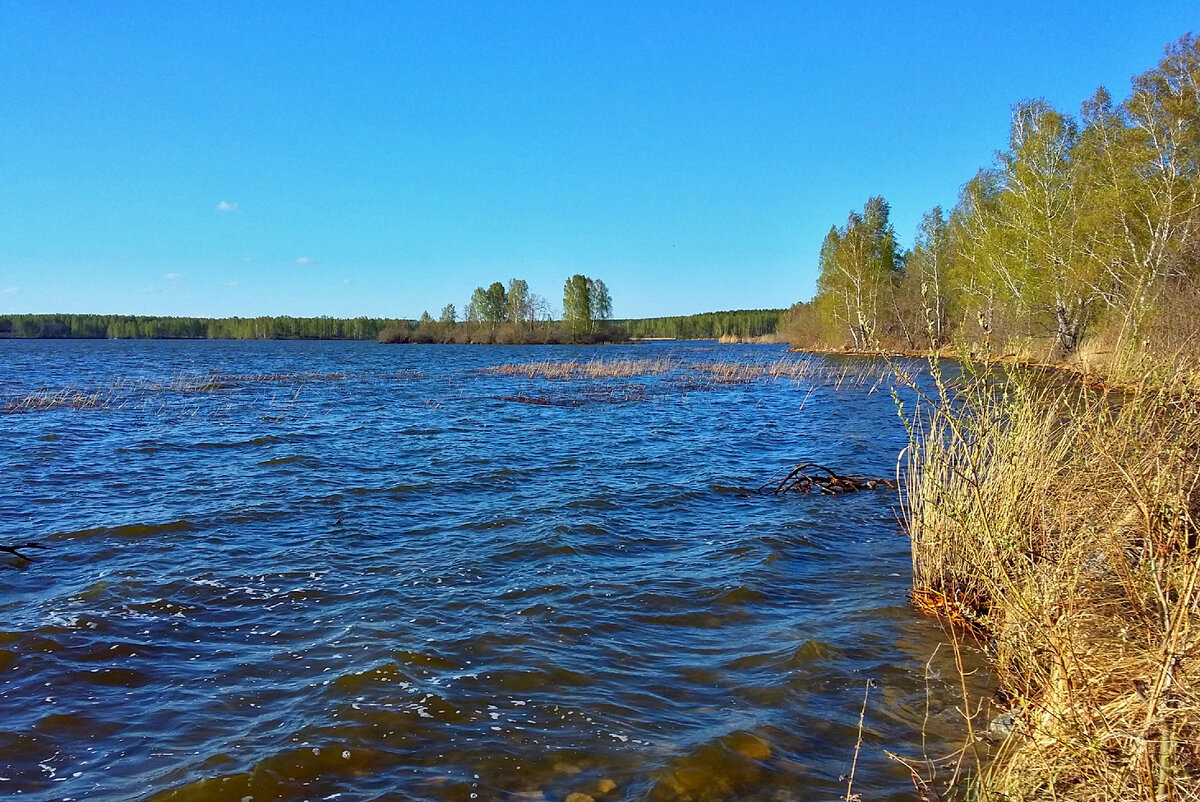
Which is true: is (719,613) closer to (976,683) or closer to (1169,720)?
(976,683)

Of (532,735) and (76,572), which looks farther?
(76,572)

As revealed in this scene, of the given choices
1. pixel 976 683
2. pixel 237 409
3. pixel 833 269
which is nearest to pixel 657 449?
pixel 976 683

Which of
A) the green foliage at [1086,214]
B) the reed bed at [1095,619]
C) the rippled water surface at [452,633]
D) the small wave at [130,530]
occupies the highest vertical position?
the green foliage at [1086,214]

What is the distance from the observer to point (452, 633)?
5.60 metres

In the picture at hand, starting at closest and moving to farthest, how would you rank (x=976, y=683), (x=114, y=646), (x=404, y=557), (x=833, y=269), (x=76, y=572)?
(x=976, y=683)
(x=114, y=646)
(x=76, y=572)
(x=404, y=557)
(x=833, y=269)

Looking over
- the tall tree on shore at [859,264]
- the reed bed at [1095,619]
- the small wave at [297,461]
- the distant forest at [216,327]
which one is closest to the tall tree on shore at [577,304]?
the distant forest at [216,327]

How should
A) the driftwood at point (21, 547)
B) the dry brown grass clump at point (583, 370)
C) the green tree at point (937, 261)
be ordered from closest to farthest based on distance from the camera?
1. the driftwood at point (21, 547)
2. the dry brown grass clump at point (583, 370)
3. the green tree at point (937, 261)

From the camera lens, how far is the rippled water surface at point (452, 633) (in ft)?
12.6

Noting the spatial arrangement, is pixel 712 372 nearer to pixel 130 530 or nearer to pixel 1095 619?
pixel 130 530

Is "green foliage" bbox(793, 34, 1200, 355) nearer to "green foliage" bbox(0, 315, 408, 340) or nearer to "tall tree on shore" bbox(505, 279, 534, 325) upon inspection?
"tall tree on shore" bbox(505, 279, 534, 325)

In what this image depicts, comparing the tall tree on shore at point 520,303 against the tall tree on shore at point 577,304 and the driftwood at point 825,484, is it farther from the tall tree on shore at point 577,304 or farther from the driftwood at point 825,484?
the driftwood at point 825,484

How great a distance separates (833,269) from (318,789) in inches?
2341

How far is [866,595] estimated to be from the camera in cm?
640

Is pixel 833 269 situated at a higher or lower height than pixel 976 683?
higher
